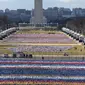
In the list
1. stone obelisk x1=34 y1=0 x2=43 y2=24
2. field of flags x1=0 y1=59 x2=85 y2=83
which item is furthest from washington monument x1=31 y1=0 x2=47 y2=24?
field of flags x1=0 y1=59 x2=85 y2=83

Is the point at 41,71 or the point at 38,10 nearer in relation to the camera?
the point at 41,71

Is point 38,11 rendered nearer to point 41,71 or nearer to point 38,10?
point 38,10

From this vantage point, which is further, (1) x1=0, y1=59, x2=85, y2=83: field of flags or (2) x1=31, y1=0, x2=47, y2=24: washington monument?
(2) x1=31, y1=0, x2=47, y2=24: washington monument

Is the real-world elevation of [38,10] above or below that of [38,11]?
above

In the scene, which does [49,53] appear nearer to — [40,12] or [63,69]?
[63,69]

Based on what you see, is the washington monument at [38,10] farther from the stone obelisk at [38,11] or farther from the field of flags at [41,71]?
the field of flags at [41,71]

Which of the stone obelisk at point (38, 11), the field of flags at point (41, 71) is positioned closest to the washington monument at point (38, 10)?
the stone obelisk at point (38, 11)

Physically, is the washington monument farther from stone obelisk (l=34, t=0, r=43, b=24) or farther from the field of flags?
the field of flags

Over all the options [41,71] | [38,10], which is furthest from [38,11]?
[41,71]

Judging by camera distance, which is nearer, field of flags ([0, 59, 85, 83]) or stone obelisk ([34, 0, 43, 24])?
field of flags ([0, 59, 85, 83])

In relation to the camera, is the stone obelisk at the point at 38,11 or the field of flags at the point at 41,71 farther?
the stone obelisk at the point at 38,11

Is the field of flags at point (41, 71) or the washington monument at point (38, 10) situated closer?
the field of flags at point (41, 71)
